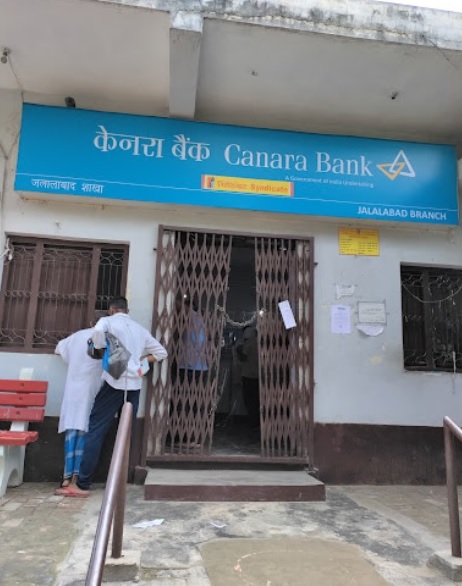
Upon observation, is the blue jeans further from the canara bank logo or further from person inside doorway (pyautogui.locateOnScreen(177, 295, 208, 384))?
the canara bank logo

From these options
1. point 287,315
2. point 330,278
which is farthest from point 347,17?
point 287,315

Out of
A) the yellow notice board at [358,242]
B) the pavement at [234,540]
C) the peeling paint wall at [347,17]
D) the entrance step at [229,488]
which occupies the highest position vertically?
the peeling paint wall at [347,17]

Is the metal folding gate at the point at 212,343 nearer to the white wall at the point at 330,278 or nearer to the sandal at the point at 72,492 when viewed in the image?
the white wall at the point at 330,278

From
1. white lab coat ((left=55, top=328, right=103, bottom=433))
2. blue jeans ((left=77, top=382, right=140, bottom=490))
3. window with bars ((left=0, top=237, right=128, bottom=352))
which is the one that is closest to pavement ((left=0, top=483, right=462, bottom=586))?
blue jeans ((left=77, top=382, right=140, bottom=490))

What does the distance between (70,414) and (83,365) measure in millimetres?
468

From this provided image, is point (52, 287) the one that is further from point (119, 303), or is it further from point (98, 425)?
point (98, 425)

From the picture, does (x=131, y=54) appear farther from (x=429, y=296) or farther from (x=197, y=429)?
(x=429, y=296)

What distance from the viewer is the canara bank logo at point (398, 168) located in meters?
5.59

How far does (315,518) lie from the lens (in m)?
3.96

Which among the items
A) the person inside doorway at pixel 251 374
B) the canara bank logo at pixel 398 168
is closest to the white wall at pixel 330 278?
the canara bank logo at pixel 398 168

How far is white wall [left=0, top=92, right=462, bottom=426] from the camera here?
5.18 m

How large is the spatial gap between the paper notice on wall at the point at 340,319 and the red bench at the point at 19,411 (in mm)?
3076

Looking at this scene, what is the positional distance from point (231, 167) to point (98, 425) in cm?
299

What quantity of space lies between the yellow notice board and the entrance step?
254 centimetres
